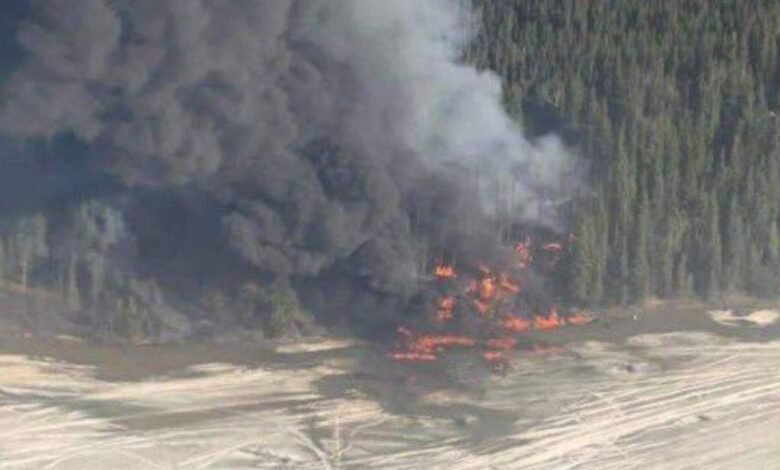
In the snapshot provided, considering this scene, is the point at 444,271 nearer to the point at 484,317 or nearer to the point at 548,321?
the point at 484,317

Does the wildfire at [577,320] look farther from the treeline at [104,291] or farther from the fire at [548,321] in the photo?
the treeline at [104,291]

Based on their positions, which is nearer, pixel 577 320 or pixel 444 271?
pixel 444 271

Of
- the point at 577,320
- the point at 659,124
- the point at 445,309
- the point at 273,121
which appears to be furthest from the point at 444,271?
the point at 659,124

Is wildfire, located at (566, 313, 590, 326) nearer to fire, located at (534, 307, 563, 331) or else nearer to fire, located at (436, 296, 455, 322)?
fire, located at (534, 307, 563, 331)

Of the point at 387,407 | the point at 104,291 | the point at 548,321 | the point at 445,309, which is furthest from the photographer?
the point at 548,321

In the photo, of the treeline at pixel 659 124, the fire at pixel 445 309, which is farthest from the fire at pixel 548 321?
the fire at pixel 445 309

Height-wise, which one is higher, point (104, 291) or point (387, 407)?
point (104, 291)

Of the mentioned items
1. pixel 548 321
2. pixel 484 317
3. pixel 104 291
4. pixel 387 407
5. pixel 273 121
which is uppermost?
pixel 273 121
